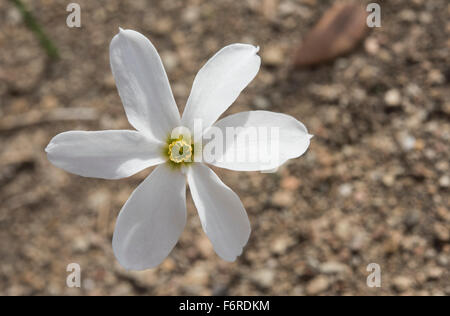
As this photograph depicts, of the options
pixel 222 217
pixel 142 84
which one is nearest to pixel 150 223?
pixel 222 217

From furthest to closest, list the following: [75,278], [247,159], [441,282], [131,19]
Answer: [131,19] < [75,278] < [441,282] < [247,159]

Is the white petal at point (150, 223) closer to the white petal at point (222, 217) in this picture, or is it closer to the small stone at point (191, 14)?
the white petal at point (222, 217)

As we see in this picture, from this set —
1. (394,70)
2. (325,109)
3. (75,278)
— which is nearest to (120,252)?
(75,278)

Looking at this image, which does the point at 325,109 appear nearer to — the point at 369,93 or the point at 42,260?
the point at 369,93

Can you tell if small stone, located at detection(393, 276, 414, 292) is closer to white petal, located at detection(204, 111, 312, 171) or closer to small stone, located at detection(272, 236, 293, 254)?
small stone, located at detection(272, 236, 293, 254)

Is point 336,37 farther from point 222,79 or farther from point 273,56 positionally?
point 222,79

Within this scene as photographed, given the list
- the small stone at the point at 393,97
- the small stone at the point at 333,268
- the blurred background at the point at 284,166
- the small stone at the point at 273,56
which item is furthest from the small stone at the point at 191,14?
the small stone at the point at 333,268

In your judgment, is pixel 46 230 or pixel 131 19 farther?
pixel 131 19
